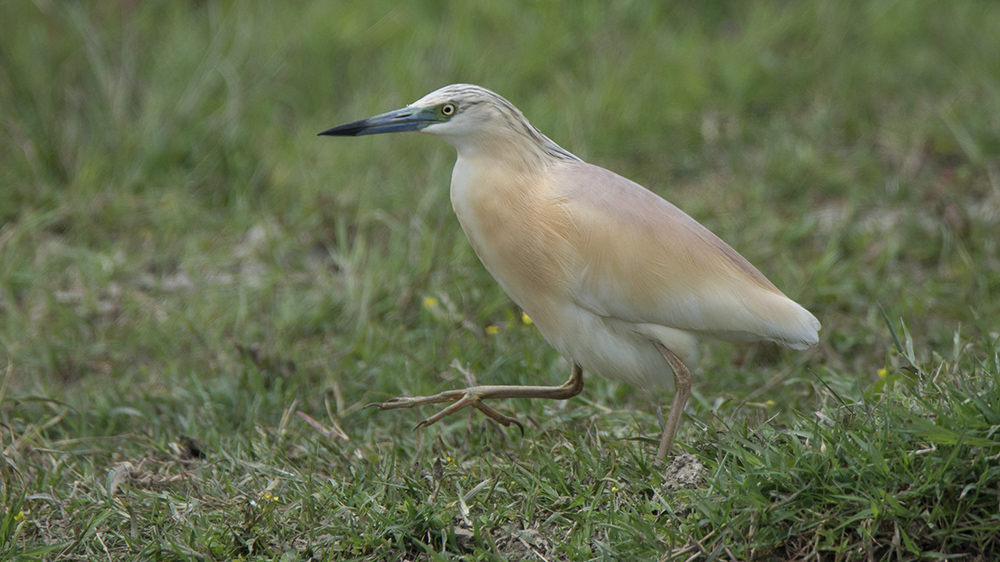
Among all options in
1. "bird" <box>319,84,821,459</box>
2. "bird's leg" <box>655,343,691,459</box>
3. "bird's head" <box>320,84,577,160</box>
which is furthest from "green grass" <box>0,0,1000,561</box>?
"bird's head" <box>320,84,577,160</box>

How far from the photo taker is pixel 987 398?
261 centimetres

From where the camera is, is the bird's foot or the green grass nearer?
the green grass

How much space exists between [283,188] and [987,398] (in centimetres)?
406

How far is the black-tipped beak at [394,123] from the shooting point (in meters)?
3.17

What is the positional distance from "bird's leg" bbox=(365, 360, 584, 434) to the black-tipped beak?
0.88 metres

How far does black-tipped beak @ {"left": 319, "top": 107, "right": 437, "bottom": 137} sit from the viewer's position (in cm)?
317

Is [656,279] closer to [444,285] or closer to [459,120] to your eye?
[459,120]

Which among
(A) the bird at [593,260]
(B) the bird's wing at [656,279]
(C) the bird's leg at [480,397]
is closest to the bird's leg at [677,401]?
(A) the bird at [593,260]

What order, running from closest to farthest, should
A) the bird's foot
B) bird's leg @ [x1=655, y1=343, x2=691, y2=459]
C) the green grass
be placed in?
1. the green grass
2. bird's leg @ [x1=655, y1=343, x2=691, y2=459]
3. the bird's foot

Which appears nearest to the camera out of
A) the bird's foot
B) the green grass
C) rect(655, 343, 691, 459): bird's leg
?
the green grass

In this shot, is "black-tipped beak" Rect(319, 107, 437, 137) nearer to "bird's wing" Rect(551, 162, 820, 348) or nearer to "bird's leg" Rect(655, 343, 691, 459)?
"bird's wing" Rect(551, 162, 820, 348)

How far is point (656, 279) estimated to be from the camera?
3125 millimetres

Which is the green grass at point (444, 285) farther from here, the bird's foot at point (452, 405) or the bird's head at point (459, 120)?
the bird's head at point (459, 120)

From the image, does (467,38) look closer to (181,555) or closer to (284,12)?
(284,12)
